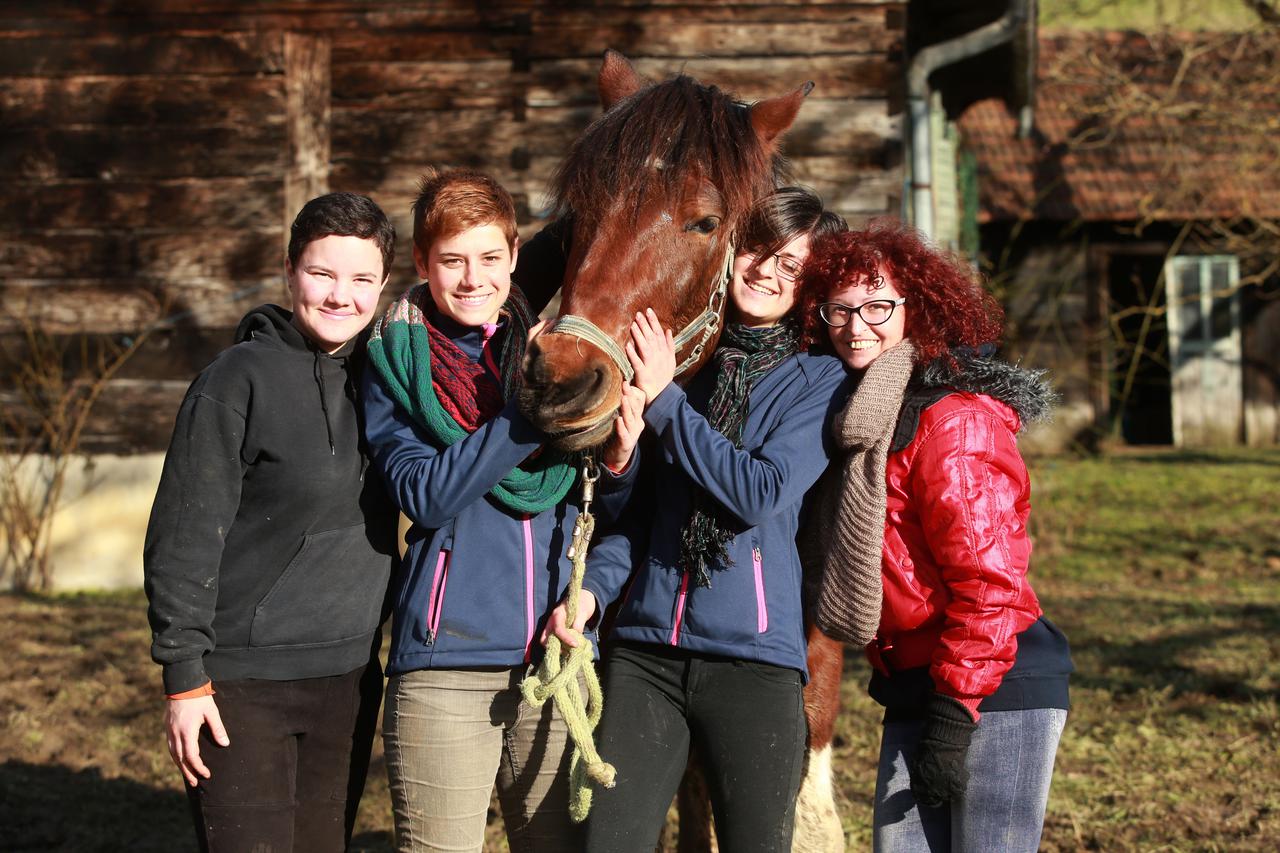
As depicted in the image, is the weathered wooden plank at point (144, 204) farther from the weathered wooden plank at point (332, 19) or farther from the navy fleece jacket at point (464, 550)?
the navy fleece jacket at point (464, 550)

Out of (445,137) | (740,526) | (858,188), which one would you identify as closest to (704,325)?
(740,526)

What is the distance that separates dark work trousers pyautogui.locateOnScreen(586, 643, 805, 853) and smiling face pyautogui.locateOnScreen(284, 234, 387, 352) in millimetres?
860

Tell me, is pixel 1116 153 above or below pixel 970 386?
above

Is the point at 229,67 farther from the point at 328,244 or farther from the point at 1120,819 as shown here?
the point at 1120,819

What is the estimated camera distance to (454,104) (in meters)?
6.75

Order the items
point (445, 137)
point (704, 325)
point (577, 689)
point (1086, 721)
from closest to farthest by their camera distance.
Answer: point (577, 689), point (704, 325), point (1086, 721), point (445, 137)

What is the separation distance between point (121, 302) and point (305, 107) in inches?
67.2

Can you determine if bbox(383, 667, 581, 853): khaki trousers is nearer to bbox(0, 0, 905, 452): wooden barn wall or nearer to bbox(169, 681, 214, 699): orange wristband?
bbox(169, 681, 214, 699): orange wristband

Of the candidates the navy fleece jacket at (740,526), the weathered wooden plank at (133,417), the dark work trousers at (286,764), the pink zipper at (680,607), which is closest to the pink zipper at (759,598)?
the navy fleece jacket at (740,526)

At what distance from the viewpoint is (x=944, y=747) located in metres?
2.06

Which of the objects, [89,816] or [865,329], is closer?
[865,329]

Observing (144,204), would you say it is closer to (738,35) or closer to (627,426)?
(738,35)

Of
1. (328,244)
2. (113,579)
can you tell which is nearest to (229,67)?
(113,579)

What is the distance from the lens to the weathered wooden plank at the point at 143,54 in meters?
6.82
